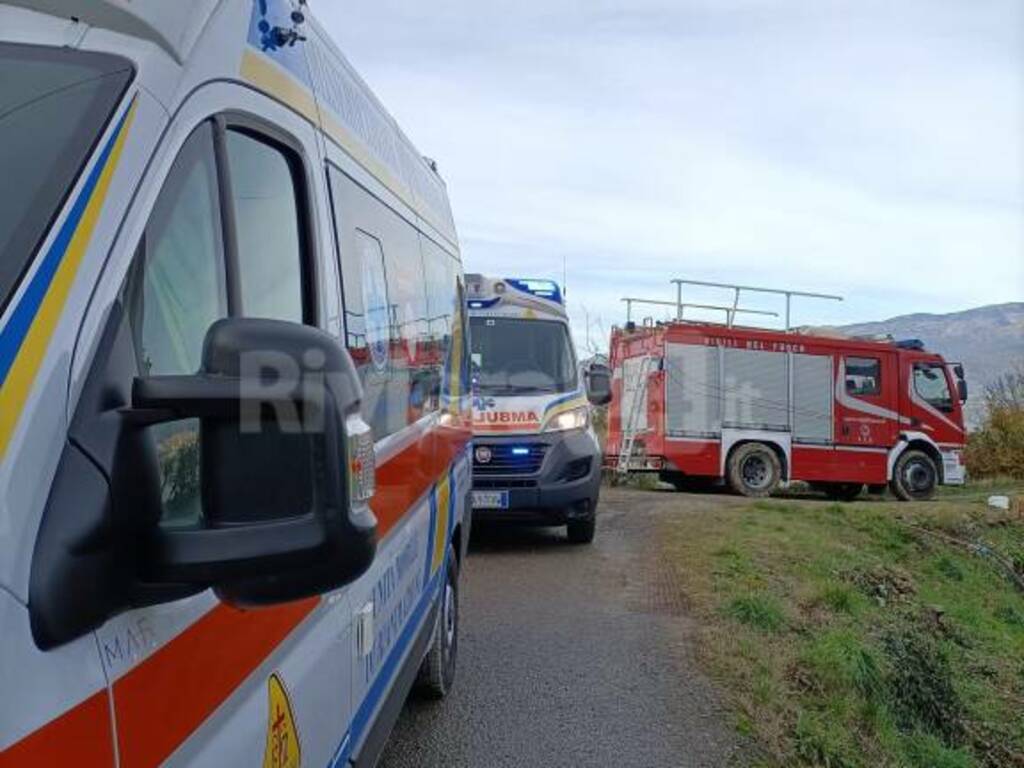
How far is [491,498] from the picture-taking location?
375 inches

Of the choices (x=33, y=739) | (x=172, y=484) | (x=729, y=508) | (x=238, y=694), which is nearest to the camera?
(x=33, y=739)

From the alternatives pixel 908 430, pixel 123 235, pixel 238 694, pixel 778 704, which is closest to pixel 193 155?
pixel 123 235

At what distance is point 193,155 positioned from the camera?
5.91ft

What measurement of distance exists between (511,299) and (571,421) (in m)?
1.29

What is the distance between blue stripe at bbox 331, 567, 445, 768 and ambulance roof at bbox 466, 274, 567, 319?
5597 mm

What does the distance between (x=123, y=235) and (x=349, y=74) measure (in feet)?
6.80

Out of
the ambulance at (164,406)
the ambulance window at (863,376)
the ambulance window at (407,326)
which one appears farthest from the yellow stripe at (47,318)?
the ambulance window at (863,376)

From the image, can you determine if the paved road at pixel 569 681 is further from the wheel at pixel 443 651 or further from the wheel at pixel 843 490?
the wheel at pixel 843 490

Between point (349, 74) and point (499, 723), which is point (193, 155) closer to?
point (349, 74)

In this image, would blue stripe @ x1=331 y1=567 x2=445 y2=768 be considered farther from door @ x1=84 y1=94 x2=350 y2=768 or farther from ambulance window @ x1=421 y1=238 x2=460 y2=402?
ambulance window @ x1=421 y1=238 x2=460 y2=402

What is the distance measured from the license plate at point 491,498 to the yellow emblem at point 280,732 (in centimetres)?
734

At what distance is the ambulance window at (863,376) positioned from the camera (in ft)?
63.2

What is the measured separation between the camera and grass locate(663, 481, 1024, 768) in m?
5.62

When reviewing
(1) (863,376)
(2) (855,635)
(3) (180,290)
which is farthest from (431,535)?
(1) (863,376)
